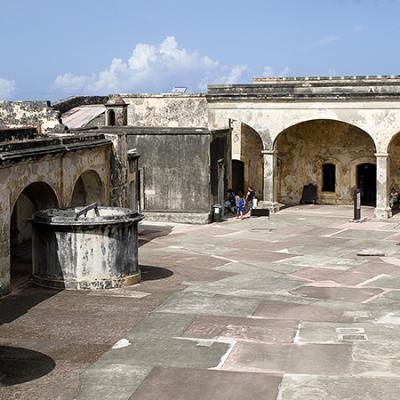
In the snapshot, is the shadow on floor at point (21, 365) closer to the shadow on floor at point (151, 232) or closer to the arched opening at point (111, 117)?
the shadow on floor at point (151, 232)

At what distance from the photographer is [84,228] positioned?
1884 centimetres

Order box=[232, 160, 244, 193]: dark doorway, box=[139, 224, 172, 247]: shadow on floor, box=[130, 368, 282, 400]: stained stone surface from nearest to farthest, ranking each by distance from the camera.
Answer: box=[130, 368, 282, 400]: stained stone surface → box=[139, 224, 172, 247]: shadow on floor → box=[232, 160, 244, 193]: dark doorway

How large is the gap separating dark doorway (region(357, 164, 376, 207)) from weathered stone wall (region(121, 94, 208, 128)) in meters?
7.55

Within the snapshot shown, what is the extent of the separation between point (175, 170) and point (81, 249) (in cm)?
1401

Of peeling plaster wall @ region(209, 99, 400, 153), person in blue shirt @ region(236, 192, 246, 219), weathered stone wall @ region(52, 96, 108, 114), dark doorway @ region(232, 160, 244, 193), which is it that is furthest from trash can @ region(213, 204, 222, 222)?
weathered stone wall @ region(52, 96, 108, 114)

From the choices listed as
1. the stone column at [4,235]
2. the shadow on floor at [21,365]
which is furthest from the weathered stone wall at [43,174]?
the shadow on floor at [21,365]

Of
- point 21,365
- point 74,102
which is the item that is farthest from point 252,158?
point 21,365

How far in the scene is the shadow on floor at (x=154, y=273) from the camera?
20.8m

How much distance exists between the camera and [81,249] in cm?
1902

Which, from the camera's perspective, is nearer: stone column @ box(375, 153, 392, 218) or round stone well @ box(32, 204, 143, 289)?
round stone well @ box(32, 204, 143, 289)

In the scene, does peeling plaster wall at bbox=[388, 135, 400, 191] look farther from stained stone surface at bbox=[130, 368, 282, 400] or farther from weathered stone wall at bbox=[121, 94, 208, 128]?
stained stone surface at bbox=[130, 368, 282, 400]

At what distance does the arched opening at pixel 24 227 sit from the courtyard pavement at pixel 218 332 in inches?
70.7

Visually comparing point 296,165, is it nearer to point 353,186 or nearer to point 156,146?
point 353,186

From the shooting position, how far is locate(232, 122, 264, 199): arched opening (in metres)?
38.4
